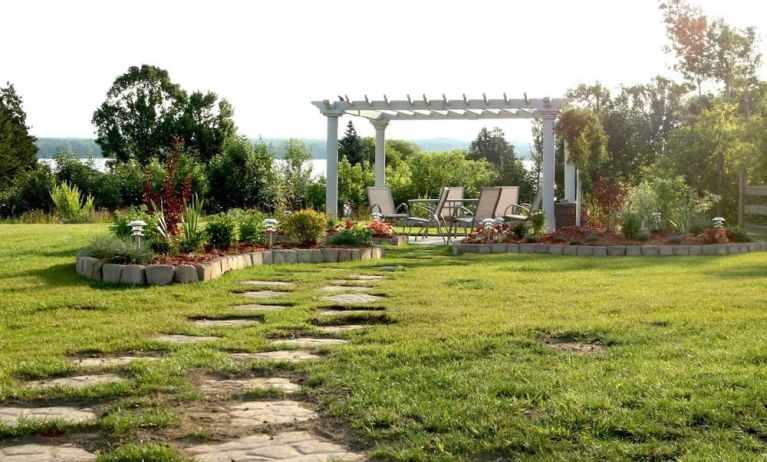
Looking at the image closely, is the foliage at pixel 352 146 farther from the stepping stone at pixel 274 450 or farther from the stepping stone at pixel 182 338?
the stepping stone at pixel 274 450

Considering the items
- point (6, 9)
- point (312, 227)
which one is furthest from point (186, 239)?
point (6, 9)

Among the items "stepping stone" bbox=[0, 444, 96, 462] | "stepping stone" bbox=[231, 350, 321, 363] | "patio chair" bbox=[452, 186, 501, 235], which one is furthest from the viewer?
"patio chair" bbox=[452, 186, 501, 235]

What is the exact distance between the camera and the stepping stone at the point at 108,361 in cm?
413

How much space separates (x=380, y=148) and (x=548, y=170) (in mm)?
4085

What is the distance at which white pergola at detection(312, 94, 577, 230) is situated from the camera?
13773mm

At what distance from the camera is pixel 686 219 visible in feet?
36.0

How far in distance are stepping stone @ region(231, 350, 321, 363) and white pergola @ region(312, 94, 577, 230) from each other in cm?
938

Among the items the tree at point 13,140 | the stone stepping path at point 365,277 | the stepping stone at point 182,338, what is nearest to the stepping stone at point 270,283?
the stone stepping path at point 365,277

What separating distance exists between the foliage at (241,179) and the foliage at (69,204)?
8.66 ft

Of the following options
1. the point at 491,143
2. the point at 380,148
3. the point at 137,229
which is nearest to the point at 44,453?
the point at 137,229

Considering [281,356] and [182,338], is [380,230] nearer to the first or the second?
[182,338]

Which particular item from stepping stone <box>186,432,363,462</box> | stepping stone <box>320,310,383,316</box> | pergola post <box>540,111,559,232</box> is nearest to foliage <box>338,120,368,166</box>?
pergola post <box>540,111,559,232</box>

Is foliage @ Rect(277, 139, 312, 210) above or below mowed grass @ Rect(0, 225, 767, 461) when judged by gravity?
above

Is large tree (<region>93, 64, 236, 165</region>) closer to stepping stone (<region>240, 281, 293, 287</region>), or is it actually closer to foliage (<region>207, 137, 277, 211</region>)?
foliage (<region>207, 137, 277, 211</region>)
